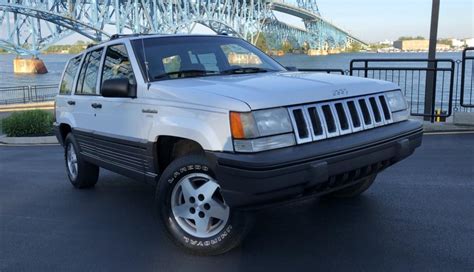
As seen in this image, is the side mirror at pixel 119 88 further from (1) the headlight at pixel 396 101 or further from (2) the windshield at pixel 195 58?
(1) the headlight at pixel 396 101

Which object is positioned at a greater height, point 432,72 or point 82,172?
point 432,72

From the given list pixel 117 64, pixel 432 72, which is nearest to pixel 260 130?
pixel 117 64

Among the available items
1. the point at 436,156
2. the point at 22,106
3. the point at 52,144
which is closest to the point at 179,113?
the point at 436,156

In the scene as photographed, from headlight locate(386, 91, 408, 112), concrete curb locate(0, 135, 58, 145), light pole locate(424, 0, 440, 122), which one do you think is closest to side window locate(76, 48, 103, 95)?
headlight locate(386, 91, 408, 112)

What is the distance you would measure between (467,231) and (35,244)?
3.83 metres

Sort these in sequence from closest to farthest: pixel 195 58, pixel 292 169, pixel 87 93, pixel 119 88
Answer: pixel 292 169
pixel 119 88
pixel 195 58
pixel 87 93

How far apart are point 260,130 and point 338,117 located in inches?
30.4

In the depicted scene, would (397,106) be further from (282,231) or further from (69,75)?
(69,75)

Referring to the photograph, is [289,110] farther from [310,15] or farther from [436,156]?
[310,15]

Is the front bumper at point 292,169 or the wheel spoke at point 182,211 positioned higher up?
the front bumper at point 292,169

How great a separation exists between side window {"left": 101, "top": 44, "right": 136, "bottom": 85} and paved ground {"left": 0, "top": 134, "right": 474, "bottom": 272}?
146 cm

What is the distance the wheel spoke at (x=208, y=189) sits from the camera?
12.5ft

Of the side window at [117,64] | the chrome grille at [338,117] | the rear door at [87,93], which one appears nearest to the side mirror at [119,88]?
the side window at [117,64]

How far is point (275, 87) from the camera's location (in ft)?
12.4
